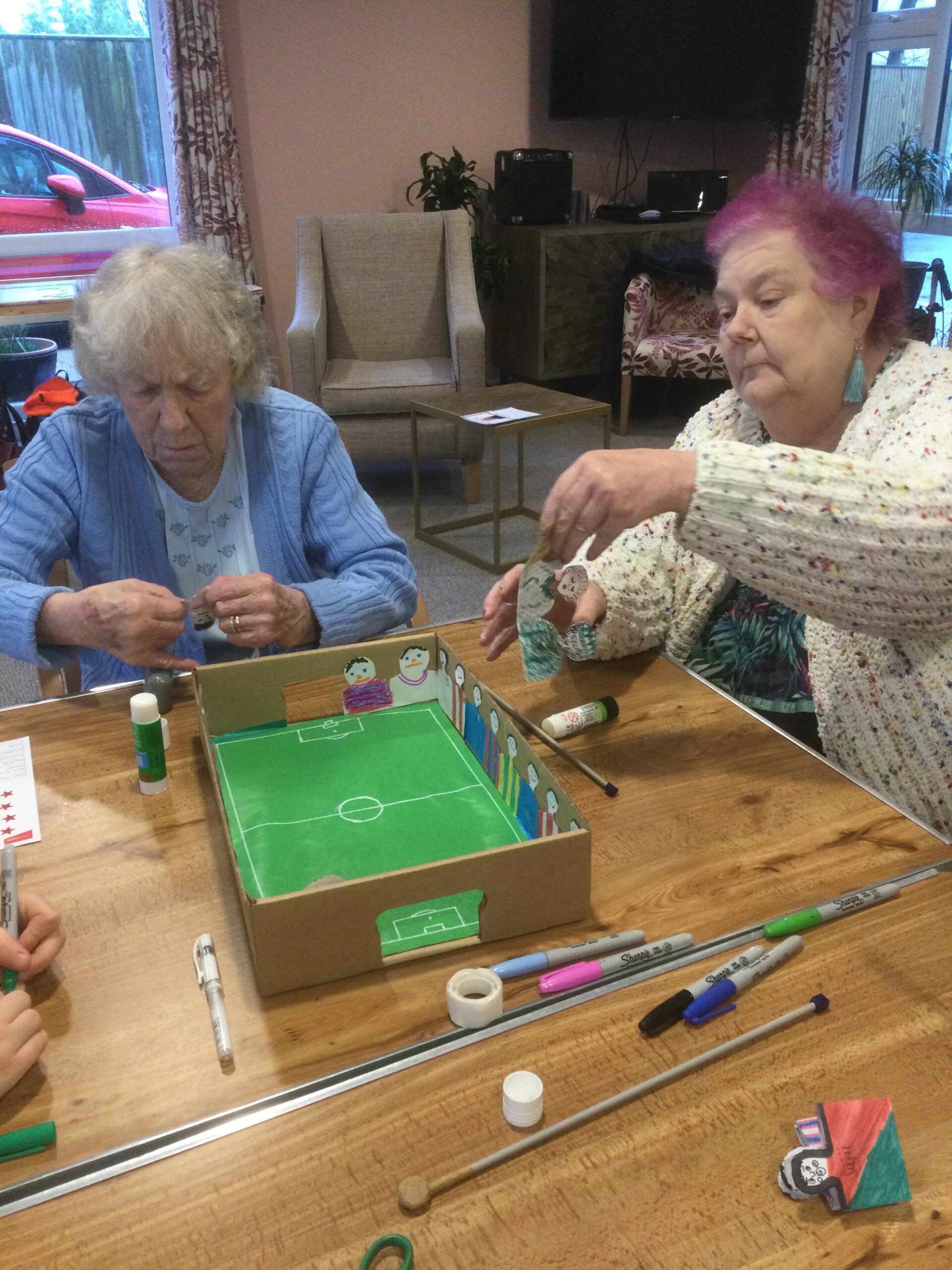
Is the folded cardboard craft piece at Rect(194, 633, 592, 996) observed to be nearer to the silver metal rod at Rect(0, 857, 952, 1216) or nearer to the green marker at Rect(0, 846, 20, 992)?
the silver metal rod at Rect(0, 857, 952, 1216)

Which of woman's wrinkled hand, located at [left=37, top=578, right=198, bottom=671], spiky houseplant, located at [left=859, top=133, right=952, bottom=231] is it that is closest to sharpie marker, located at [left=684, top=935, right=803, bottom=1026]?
woman's wrinkled hand, located at [left=37, top=578, right=198, bottom=671]

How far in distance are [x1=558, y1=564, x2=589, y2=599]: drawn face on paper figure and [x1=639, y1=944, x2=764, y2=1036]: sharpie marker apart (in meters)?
0.57

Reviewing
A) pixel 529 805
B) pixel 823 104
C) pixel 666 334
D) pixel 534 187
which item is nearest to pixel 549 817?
pixel 529 805

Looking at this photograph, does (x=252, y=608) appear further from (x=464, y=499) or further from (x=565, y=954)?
(x=464, y=499)

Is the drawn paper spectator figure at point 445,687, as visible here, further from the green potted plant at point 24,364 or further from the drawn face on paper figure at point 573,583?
the green potted plant at point 24,364

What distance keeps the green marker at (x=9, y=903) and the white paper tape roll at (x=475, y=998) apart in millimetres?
359

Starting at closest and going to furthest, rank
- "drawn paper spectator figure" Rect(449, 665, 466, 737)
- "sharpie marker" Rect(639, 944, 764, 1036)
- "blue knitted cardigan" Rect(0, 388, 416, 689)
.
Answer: "sharpie marker" Rect(639, 944, 764, 1036)
"drawn paper spectator figure" Rect(449, 665, 466, 737)
"blue knitted cardigan" Rect(0, 388, 416, 689)

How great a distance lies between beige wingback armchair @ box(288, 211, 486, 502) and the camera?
4.30m

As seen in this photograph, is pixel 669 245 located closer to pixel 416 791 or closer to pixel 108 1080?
pixel 416 791

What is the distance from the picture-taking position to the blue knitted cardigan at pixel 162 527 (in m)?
1.56

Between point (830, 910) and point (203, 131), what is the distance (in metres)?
4.94

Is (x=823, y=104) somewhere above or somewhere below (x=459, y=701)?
above

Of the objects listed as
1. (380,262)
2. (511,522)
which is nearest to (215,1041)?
(511,522)

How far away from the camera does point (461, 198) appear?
5340 millimetres
